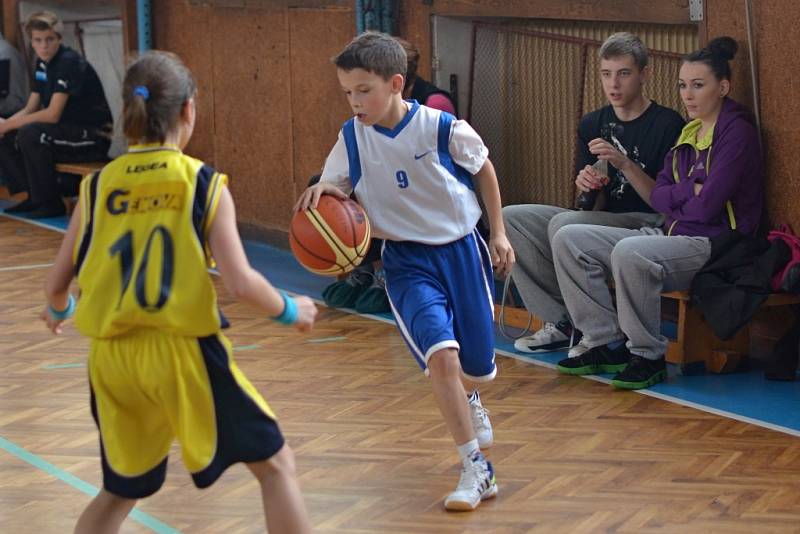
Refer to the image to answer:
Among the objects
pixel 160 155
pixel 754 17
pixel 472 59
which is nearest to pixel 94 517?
pixel 160 155

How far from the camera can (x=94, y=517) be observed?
11.1 ft

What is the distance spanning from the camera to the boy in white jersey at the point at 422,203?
448cm

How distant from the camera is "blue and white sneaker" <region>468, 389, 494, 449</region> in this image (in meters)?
4.93

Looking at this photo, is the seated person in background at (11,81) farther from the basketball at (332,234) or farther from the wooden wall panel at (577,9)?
the basketball at (332,234)

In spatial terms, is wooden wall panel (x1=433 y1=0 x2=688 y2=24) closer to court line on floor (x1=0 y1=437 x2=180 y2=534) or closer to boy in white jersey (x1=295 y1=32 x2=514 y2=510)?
boy in white jersey (x1=295 y1=32 x2=514 y2=510)

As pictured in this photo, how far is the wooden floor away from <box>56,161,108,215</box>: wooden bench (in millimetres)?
4195

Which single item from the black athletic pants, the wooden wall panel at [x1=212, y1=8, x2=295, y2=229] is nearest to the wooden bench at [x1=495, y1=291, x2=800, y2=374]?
the wooden wall panel at [x1=212, y1=8, x2=295, y2=229]

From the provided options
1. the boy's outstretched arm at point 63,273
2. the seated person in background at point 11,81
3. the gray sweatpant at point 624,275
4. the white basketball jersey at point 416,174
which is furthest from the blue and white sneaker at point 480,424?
the seated person in background at point 11,81

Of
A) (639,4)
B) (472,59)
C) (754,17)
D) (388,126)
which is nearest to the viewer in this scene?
(388,126)

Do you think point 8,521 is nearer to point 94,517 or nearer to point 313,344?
point 94,517

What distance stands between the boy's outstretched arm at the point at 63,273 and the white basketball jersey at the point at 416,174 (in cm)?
141

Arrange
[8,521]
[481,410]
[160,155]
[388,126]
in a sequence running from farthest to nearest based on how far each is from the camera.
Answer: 1. [481,410]
2. [388,126]
3. [8,521]
4. [160,155]

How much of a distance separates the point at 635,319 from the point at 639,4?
1.82 m

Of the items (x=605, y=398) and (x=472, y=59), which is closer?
(x=605, y=398)
